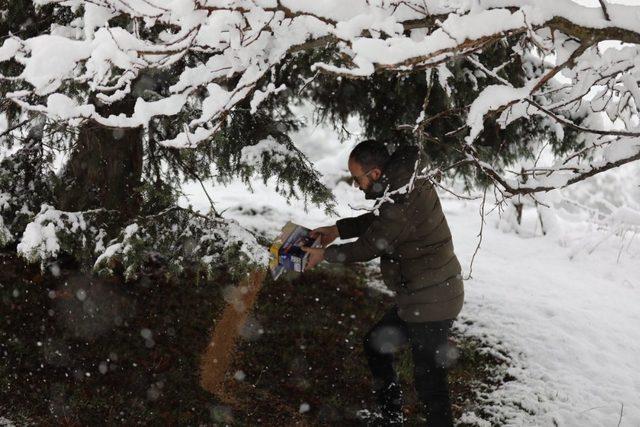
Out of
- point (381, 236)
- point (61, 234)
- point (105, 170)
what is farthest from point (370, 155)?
point (105, 170)

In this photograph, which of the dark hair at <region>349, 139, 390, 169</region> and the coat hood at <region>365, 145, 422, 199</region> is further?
the dark hair at <region>349, 139, 390, 169</region>

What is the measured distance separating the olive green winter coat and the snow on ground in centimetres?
143

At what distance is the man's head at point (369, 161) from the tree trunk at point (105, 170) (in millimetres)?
2236

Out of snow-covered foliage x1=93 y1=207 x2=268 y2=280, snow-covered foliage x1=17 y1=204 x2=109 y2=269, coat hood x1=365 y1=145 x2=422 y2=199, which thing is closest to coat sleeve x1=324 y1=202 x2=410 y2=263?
coat hood x1=365 y1=145 x2=422 y2=199

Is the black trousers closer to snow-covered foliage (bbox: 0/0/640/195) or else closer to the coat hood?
the coat hood

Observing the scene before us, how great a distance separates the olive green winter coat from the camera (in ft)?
9.83

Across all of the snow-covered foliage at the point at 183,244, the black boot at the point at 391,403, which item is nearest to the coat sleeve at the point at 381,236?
the snow-covered foliage at the point at 183,244

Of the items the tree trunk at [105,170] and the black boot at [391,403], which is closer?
the black boot at [391,403]

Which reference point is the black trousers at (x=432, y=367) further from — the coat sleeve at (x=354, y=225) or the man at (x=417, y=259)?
the coat sleeve at (x=354, y=225)

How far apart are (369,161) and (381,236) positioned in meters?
0.49

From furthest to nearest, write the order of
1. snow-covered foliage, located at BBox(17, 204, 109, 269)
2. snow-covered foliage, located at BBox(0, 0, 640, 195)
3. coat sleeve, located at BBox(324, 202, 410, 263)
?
1. snow-covered foliage, located at BBox(17, 204, 109, 269)
2. coat sleeve, located at BBox(324, 202, 410, 263)
3. snow-covered foliage, located at BBox(0, 0, 640, 195)

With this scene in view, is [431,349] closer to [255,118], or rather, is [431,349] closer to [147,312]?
[255,118]

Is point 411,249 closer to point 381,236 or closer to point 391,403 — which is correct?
point 381,236

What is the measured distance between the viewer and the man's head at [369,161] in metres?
3.14
